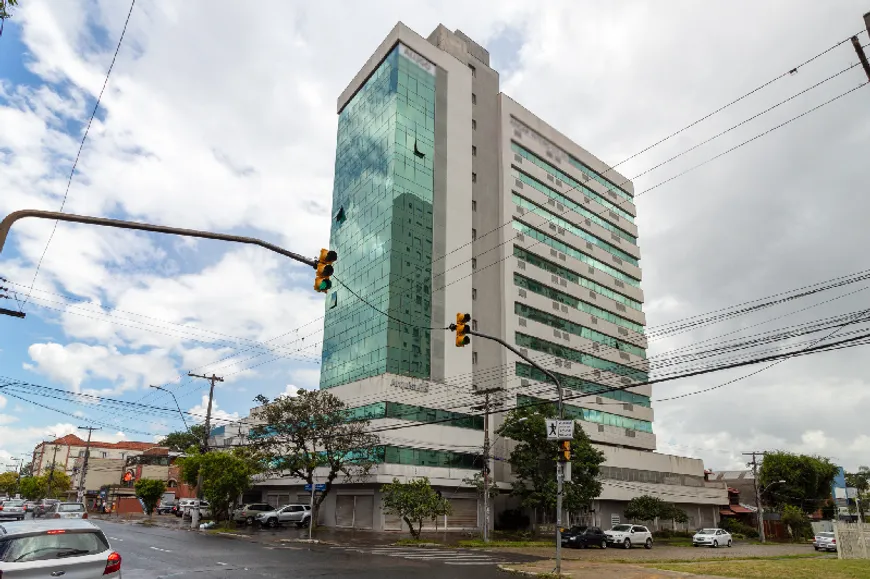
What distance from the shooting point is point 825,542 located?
42.2 metres

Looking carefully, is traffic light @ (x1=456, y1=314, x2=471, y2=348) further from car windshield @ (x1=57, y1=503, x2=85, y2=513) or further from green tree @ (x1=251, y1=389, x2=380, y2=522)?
car windshield @ (x1=57, y1=503, x2=85, y2=513)

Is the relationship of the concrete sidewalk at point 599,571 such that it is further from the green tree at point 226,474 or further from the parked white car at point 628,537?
the green tree at point 226,474

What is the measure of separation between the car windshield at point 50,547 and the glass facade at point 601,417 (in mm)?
51950

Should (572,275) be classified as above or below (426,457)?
above

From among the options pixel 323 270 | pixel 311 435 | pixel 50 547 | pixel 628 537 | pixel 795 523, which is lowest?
pixel 795 523

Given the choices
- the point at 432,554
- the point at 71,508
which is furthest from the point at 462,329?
the point at 71,508

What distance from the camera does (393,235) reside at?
56781 millimetres

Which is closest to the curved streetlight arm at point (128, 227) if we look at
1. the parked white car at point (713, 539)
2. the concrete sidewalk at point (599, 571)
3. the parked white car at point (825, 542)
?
the concrete sidewalk at point (599, 571)

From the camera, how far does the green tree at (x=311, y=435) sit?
4062cm

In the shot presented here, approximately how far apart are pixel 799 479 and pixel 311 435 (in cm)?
6898

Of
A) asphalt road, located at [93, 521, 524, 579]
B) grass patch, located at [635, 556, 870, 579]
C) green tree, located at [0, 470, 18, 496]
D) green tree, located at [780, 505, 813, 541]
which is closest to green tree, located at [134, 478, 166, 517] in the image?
asphalt road, located at [93, 521, 524, 579]

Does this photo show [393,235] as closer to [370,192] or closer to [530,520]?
[370,192]

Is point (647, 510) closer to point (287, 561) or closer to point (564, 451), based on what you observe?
point (564, 451)

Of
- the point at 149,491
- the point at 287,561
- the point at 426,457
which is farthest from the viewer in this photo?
the point at 149,491
